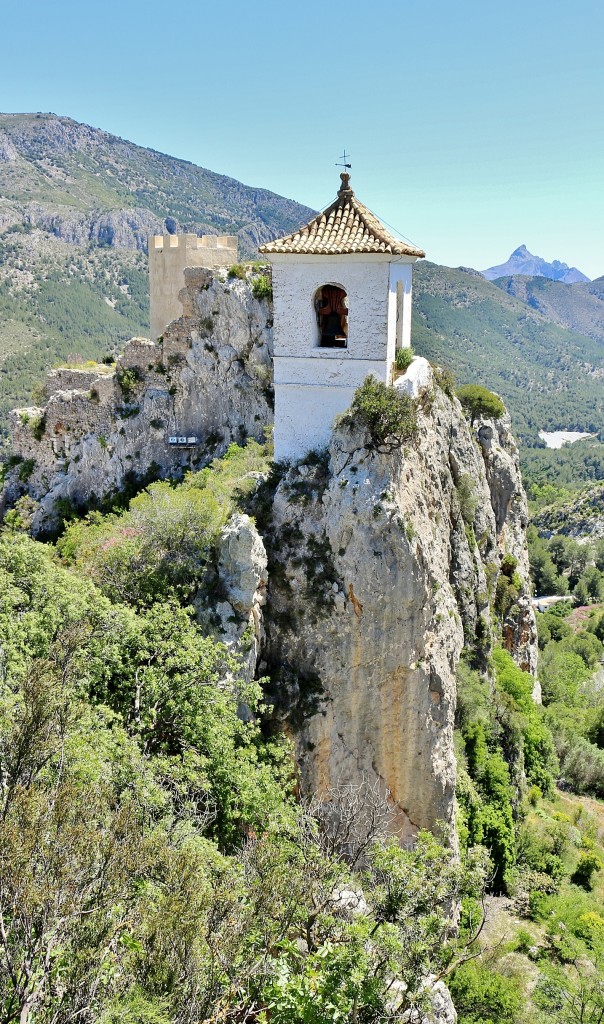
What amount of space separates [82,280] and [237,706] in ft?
401

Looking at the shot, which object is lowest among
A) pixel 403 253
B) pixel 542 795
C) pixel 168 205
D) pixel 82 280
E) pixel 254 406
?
pixel 542 795

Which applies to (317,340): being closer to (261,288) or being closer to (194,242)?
(261,288)

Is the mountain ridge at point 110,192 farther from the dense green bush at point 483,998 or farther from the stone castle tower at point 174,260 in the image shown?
the dense green bush at point 483,998

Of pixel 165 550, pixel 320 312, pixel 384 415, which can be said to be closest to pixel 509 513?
pixel 320 312

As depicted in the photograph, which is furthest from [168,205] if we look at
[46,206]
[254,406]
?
[254,406]

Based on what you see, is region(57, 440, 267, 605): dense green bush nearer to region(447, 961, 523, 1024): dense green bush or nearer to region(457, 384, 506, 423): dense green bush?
region(447, 961, 523, 1024): dense green bush

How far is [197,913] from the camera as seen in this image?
25.5ft

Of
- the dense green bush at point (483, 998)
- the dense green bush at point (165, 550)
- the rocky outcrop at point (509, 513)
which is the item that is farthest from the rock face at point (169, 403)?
the dense green bush at point (483, 998)

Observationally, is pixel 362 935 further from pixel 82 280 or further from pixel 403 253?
pixel 82 280

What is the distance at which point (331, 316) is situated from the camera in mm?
19250

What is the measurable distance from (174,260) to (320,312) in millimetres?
12230

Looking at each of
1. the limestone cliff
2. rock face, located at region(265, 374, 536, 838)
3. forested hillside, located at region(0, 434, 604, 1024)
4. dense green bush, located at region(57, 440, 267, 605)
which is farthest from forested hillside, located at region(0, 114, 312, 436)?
rock face, located at region(265, 374, 536, 838)

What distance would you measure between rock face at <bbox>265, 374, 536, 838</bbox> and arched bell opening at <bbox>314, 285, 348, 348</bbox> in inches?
122

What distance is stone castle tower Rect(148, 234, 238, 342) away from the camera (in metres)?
28.5
